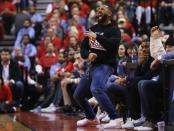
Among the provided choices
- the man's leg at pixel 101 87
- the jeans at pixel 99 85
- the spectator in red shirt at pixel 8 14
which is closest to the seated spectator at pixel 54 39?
the spectator in red shirt at pixel 8 14

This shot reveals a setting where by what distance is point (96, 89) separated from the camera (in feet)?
37.3

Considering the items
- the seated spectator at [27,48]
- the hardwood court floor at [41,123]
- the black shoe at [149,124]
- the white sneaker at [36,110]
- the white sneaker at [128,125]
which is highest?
the seated spectator at [27,48]

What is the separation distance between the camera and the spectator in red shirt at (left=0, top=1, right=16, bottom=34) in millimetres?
24688

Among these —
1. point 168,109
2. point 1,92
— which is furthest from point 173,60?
point 1,92

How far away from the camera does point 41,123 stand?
42.6 feet

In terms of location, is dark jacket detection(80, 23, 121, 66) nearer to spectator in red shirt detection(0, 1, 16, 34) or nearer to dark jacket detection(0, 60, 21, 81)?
dark jacket detection(0, 60, 21, 81)

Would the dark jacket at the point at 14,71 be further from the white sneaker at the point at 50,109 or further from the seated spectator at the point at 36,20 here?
the seated spectator at the point at 36,20

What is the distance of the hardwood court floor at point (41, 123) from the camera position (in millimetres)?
11695

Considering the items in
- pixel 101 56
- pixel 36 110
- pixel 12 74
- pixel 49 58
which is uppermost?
pixel 101 56

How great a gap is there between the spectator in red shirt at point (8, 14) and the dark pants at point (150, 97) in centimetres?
1441

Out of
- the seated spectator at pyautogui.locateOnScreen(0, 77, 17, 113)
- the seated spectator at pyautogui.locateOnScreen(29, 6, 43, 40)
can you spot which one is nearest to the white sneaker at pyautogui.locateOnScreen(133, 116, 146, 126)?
the seated spectator at pyautogui.locateOnScreen(0, 77, 17, 113)

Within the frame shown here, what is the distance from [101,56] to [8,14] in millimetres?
13749

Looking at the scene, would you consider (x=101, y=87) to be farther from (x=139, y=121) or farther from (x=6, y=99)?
(x=6, y=99)

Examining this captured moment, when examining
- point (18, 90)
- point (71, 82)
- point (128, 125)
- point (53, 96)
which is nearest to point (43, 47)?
point (18, 90)
